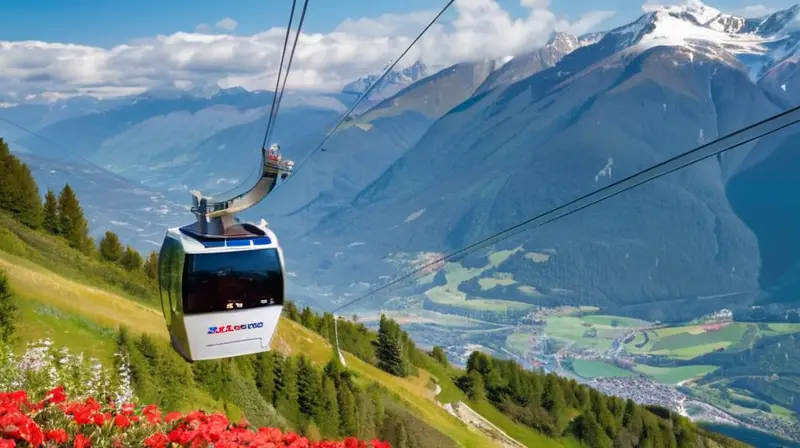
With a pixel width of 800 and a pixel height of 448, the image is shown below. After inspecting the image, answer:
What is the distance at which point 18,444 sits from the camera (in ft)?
25.2

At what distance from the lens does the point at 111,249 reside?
192 ft

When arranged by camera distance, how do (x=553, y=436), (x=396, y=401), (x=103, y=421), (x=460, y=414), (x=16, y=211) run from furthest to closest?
(x=553, y=436) < (x=460, y=414) < (x=16, y=211) < (x=396, y=401) < (x=103, y=421)

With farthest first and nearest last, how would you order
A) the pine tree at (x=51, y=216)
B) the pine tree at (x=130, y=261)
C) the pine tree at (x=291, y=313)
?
the pine tree at (x=291, y=313), the pine tree at (x=130, y=261), the pine tree at (x=51, y=216)

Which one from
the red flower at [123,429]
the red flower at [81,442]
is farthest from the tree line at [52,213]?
the red flower at [81,442]

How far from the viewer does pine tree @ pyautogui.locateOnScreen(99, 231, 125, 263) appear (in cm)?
5784

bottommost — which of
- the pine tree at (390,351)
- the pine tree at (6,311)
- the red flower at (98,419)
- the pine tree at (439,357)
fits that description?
the pine tree at (439,357)

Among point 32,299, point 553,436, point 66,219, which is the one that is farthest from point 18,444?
point 553,436

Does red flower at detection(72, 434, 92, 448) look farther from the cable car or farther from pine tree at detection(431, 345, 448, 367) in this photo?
pine tree at detection(431, 345, 448, 367)

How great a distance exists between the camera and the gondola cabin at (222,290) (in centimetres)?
1873

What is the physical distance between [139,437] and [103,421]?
484 millimetres

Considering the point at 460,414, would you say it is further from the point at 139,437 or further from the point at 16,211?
the point at 139,437

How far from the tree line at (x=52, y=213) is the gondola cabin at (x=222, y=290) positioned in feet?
121

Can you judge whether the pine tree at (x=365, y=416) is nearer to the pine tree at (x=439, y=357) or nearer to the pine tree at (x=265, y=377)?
the pine tree at (x=265, y=377)

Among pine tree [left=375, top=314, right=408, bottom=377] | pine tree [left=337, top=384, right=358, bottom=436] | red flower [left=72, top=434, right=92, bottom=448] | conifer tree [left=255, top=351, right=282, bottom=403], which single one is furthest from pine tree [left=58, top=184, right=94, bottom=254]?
red flower [left=72, top=434, right=92, bottom=448]
